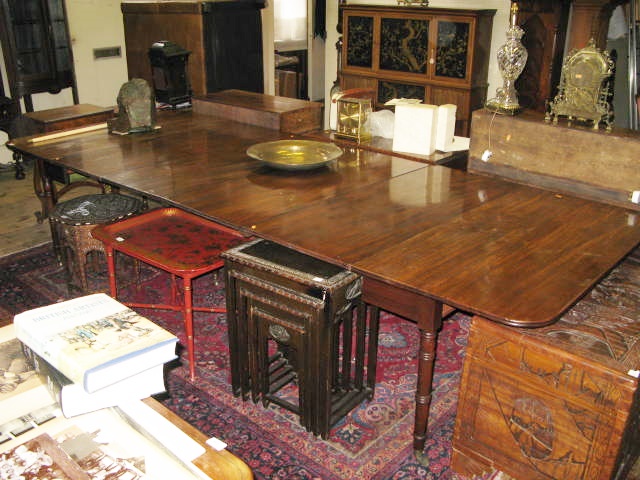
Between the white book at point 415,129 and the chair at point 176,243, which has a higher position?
the white book at point 415,129

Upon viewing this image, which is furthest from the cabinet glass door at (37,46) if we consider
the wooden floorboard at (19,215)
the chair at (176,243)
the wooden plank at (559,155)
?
the wooden plank at (559,155)

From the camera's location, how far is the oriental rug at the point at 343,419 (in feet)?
6.73

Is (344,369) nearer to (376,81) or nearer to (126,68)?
(376,81)

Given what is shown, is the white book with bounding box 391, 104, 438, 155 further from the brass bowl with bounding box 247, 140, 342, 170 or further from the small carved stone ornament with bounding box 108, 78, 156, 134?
the small carved stone ornament with bounding box 108, 78, 156, 134

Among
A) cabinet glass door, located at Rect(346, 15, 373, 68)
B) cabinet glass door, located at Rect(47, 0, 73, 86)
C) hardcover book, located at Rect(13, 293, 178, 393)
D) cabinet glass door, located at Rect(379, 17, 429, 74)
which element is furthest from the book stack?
cabinet glass door, located at Rect(346, 15, 373, 68)

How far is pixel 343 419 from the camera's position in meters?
2.27

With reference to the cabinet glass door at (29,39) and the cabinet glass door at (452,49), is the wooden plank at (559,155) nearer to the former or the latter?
the cabinet glass door at (452,49)

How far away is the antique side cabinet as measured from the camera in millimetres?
5309

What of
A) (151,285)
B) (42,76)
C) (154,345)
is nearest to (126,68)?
(42,76)

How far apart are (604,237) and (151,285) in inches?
88.8

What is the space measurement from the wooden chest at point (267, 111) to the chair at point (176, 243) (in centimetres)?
90

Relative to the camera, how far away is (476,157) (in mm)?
2717

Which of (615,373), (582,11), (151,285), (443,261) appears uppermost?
(582,11)

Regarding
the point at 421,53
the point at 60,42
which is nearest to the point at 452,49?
the point at 421,53
